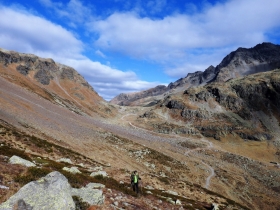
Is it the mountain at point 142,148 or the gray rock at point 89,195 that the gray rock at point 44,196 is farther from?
the gray rock at point 89,195

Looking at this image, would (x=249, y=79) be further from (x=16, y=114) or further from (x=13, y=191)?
(x=13, y=191)

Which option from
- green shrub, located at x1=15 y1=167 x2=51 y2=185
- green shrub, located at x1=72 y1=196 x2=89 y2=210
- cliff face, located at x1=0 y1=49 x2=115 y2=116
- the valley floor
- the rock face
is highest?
cliff face, located at x1=0 y1=49 x2=115 y2=116

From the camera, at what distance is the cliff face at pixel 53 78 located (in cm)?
14650

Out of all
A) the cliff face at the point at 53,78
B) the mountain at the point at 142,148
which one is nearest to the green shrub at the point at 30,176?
the mountain at the point at 142,148

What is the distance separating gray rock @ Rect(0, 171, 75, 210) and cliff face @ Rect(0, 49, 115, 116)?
422 ft

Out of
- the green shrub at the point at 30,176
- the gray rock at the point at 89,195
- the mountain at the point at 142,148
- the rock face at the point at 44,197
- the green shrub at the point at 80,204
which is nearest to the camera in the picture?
the rock face at the point at 44,197

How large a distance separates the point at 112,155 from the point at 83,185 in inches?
1352

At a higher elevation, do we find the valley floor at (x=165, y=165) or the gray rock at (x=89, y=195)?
the gray rock at (x=89, y=195)

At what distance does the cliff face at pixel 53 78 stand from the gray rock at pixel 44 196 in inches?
5062

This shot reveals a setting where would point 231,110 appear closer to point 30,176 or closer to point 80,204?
point 80,204

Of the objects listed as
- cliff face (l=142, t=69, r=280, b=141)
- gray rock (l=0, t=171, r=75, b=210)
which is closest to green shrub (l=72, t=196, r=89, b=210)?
gray rock (l=0, t=171, r=75, b=210)

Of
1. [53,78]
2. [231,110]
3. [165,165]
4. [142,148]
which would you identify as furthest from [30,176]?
[53,78]

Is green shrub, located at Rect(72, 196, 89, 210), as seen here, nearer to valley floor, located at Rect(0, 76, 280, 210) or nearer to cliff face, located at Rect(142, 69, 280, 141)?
valley floor, located at Rect(0, 76, 280, 210)

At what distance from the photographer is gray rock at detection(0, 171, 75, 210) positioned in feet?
36.1
